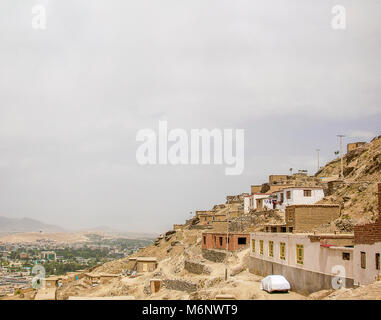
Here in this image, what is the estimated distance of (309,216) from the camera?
33.2 meters

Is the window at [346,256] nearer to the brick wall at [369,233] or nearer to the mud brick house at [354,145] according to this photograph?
the brick wall at [369,233]

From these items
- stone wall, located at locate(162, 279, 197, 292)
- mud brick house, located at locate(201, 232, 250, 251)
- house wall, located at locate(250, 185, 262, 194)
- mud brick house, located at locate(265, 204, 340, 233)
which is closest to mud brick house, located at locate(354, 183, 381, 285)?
mud brick house, located at locate(265, 204, 340, 233)

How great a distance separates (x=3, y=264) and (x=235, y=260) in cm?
13931

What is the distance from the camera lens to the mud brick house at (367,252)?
19.7m

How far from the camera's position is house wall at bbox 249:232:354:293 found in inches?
890

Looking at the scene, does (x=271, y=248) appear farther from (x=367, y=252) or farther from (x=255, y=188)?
(x=255, y=188)

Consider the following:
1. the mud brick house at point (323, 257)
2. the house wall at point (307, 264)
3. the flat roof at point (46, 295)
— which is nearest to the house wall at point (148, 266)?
the flat roof at point (46, 295)

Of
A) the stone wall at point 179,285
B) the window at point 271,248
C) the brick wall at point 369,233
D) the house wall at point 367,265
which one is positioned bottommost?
the stone wall at point 179,285

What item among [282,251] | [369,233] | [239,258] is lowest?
[239,258]

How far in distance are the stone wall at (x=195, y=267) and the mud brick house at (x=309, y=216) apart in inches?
387

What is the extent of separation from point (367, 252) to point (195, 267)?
23.8 m

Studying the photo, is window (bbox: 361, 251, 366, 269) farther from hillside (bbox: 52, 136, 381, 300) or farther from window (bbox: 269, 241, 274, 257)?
window (bbox: 269, 241, 274, 257)

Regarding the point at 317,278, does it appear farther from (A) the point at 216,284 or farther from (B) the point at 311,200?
(B) the point at 311,200

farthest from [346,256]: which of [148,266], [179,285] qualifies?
[148,266]
